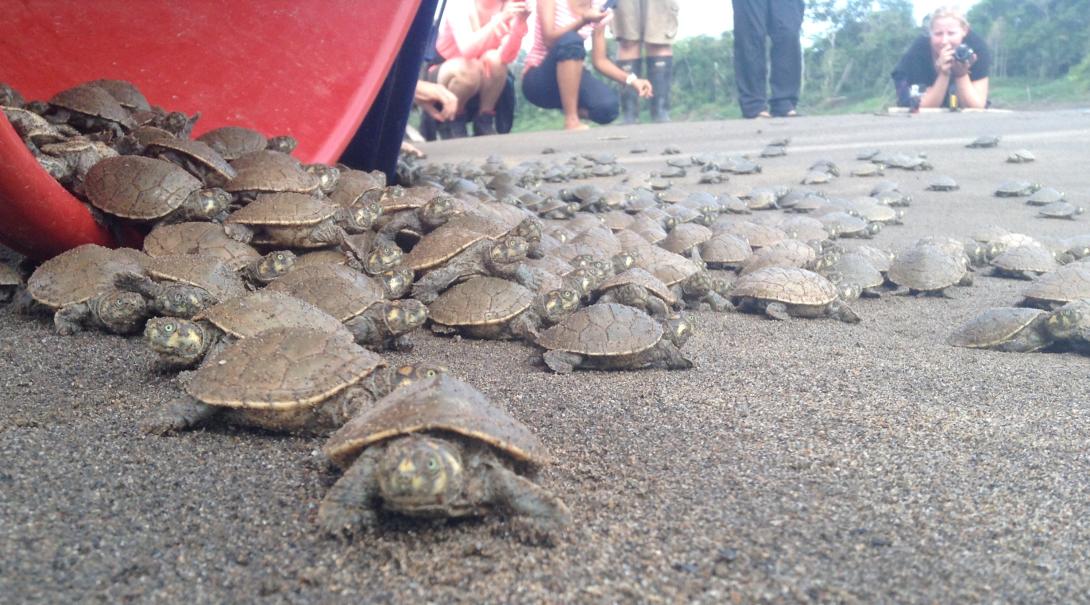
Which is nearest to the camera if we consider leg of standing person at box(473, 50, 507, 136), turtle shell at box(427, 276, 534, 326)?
leg of standing person at box(473, 50, 507, 136)

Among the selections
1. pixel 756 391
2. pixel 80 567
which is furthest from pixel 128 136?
pixel 756 391

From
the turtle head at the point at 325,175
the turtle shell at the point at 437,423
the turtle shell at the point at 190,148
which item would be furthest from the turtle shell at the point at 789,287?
the turtle shell at the point at 190,148

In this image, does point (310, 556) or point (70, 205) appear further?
point (70, 205)

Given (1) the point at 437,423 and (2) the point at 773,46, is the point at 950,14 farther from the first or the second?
(1) the point at 437,423

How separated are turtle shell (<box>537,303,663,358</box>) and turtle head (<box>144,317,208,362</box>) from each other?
1.35 m

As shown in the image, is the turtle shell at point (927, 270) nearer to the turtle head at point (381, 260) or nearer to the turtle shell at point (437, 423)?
the turtle head at point (381, 260)

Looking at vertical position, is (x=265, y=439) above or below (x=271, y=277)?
below

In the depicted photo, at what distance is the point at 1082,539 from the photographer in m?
1.90

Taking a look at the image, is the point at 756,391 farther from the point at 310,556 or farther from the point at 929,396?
the point at 310,556

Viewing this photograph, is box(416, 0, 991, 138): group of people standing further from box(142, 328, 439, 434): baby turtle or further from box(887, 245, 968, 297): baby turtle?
box(142, 328, 439, 434): baby turtle

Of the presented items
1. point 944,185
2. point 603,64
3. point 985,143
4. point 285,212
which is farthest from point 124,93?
point 603,64

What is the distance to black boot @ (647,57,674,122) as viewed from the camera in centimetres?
1438

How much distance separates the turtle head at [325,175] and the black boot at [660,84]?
10806mm

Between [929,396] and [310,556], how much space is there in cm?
232
